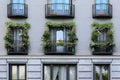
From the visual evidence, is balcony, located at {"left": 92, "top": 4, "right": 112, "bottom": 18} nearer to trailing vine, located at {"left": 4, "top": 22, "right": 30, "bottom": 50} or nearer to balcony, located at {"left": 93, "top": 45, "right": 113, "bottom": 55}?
balcony, located at {"left": 93, "top": 45, "right": 113, "bottom": 55}

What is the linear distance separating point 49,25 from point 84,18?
7.19 feet

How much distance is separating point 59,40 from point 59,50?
652 mm

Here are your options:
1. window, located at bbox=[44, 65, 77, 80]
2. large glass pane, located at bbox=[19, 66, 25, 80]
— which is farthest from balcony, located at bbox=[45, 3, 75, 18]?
large glass pane, located at bbox=[19, 66, 25, 80]

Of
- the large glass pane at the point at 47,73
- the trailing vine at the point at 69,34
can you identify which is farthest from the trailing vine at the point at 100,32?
the large glass pane at the point at 47,73

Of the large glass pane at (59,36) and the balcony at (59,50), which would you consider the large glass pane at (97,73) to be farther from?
the large glass pane at (59,36)

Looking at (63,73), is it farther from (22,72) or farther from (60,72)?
(22,72)

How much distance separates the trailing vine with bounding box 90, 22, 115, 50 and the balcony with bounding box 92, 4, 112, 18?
0.49 m

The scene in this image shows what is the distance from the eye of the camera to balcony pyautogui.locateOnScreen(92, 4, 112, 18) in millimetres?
41156

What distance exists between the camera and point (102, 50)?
4106 centimetres

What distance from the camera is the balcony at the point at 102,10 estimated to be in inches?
1620

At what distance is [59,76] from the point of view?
4156 centimetres

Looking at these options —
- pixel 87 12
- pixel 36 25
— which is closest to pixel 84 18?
pixel 87 12

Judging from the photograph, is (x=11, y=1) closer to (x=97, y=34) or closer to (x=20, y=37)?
(x=20, y=37)

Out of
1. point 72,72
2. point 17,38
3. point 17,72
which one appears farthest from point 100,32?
point 17,72
